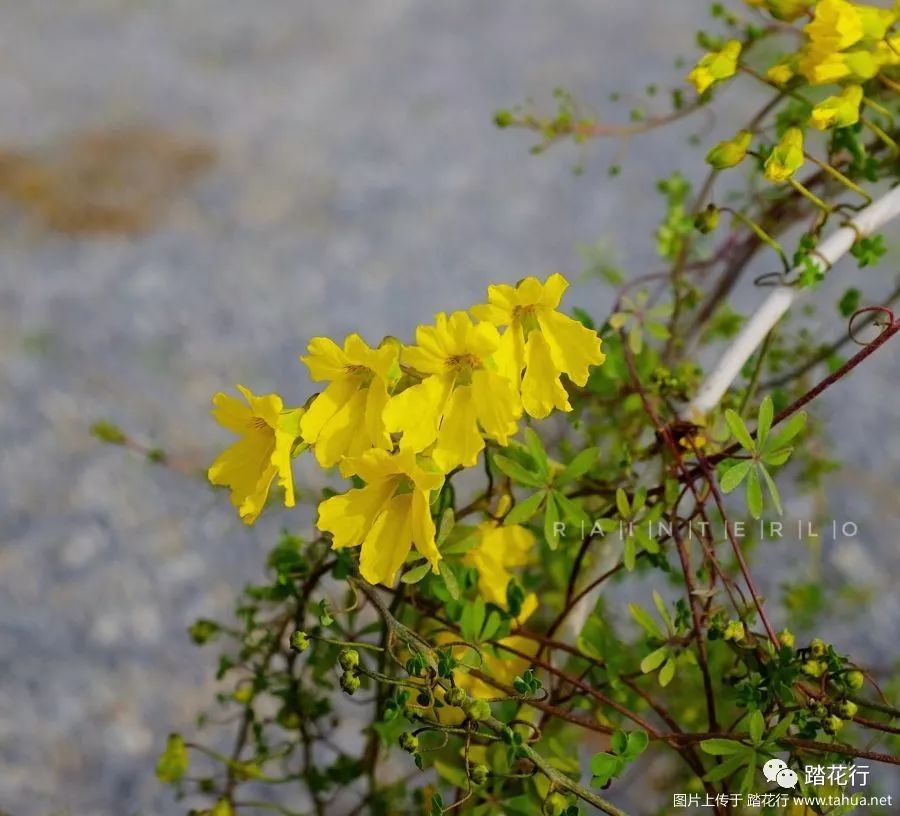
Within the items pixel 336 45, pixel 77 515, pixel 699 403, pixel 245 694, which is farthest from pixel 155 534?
pixel 336 45

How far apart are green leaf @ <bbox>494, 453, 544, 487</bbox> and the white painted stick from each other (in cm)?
12

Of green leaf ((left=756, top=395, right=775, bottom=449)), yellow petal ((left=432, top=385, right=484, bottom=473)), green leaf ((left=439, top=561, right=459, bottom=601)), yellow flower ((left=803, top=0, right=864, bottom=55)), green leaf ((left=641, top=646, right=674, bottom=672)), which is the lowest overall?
green leaf ((left=641, top=646, right=674, bottom=672))

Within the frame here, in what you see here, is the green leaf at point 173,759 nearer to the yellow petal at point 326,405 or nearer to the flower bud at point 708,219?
the yellow petal at point 326,405

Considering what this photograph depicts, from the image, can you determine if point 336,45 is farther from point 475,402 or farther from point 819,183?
point 475,402

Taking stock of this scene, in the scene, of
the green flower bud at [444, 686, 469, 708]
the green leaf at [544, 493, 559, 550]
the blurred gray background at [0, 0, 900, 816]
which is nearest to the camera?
the green flower bud at [444, 686, 469, 708]

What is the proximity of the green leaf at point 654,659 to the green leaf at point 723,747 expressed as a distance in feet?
0.16

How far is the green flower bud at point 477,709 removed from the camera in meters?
0.42

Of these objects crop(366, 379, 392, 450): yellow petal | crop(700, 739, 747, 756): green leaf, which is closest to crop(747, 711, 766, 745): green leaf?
crop(700, 739, 747, 756): green leaf

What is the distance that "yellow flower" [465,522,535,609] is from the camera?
56 cm

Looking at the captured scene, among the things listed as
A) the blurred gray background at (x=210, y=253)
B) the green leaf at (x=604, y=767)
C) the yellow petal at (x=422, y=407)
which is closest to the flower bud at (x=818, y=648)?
the green leaf at (x=604, y=767)

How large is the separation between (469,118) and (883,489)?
4.09 ft

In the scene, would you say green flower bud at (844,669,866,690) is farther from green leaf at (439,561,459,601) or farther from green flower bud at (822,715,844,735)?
green leaf at (439,561,459,601)

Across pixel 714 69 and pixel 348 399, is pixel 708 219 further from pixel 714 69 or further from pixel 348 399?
pixel 348 399

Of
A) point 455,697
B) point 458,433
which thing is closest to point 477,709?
point 455,697
